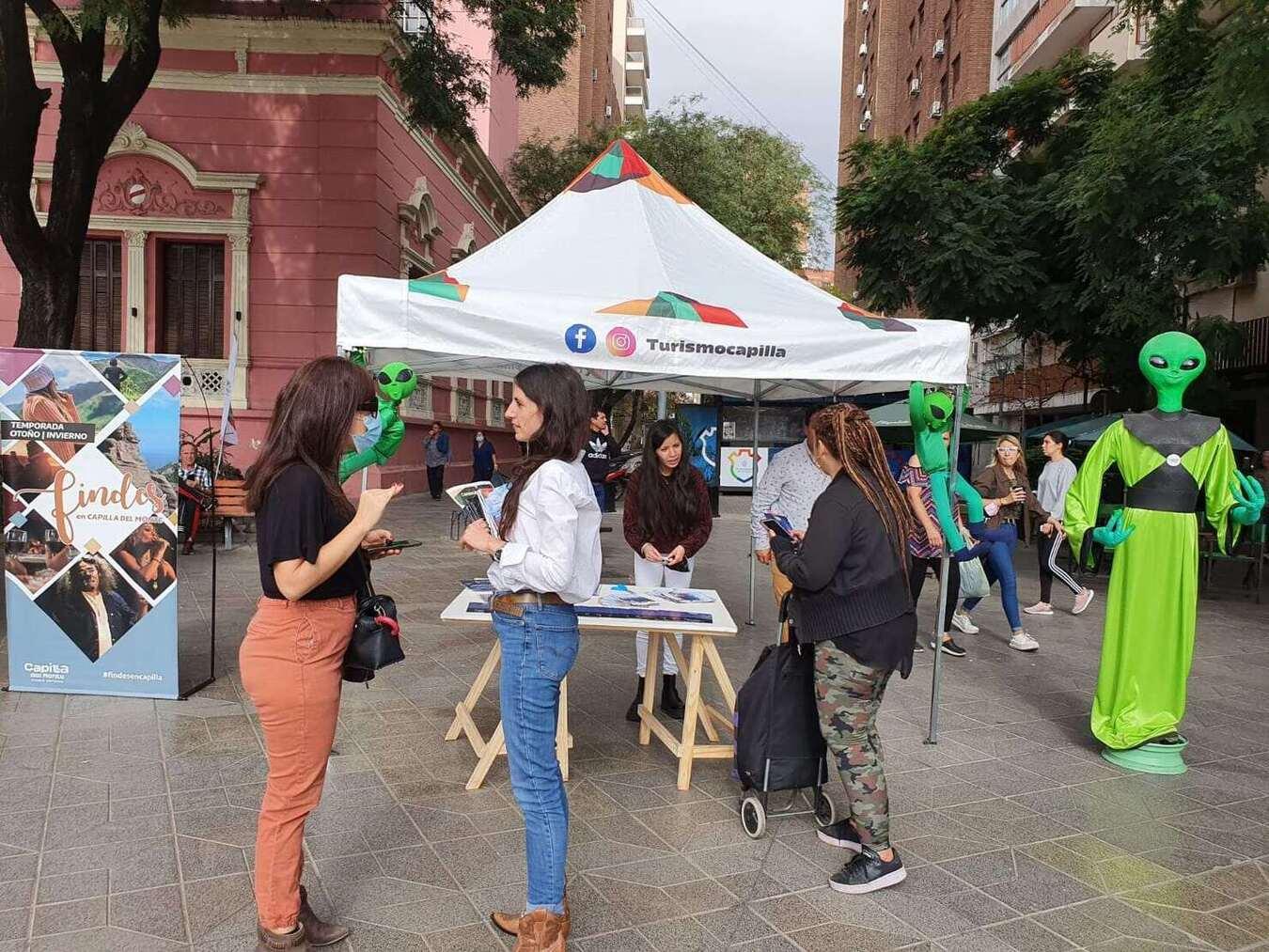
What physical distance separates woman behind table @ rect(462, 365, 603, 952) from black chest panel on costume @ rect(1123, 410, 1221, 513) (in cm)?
349

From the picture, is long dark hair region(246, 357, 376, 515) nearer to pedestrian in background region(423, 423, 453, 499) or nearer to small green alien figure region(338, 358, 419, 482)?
small green alien figure region(338, 358, 419, 482)

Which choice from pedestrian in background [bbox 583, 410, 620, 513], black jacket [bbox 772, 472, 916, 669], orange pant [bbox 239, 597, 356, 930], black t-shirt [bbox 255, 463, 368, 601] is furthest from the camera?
pedestrian in background [bbox 583, 410, 620, 513]

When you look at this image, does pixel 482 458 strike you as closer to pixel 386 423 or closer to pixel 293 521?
pixel 386 423

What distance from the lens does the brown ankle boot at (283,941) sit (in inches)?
107

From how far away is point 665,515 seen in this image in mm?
5133

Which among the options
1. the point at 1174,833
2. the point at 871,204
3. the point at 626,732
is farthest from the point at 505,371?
the point at 871,204

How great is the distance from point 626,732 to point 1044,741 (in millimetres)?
2385

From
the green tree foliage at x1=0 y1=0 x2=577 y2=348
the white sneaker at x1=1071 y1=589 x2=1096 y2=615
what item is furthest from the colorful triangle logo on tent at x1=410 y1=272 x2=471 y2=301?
the white sneaker at x1=1071 y1=589 x2=1096 y2=615

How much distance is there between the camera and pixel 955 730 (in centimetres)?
535

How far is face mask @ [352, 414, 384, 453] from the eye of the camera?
4.10 meters

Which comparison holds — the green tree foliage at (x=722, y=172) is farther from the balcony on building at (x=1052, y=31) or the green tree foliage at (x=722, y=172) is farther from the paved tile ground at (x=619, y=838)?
the paved tile ground at (x=619, y=838)

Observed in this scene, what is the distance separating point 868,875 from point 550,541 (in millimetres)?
1841

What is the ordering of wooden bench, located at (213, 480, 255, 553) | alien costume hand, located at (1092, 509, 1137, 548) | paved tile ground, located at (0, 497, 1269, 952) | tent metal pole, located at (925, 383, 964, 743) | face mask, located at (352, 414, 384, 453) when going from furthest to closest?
1. wooden bench, located at (213, 480, 255, 553)
2. tent metal pole, located at (925, 383, 964, 743)
3. alien costume hand, located at (1092, 509, 1137, 548)
4. face mask, located at (352, 414, 384, 453)
5. paved tile ground, located at (0, 497, 1269, 952)

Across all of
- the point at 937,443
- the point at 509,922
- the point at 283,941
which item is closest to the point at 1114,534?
the point at 937,443
